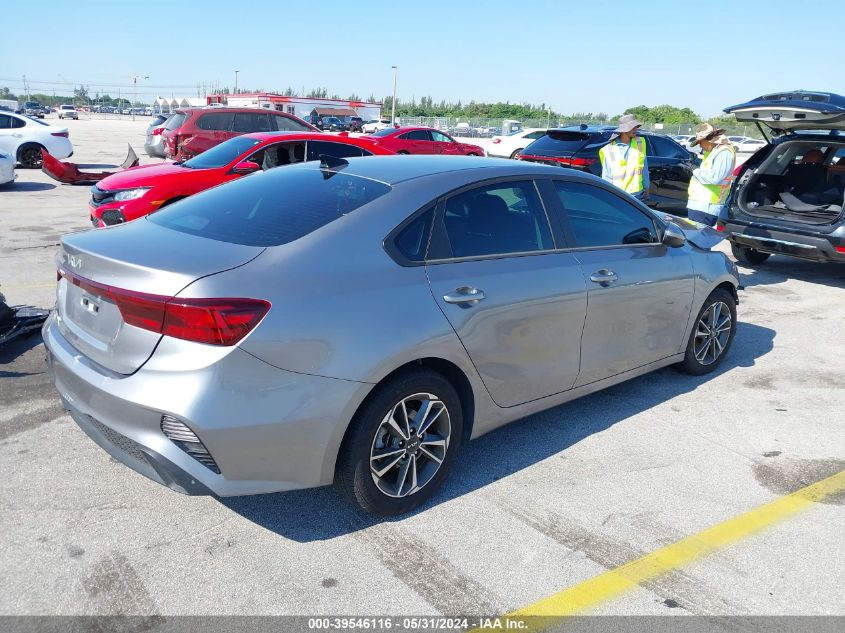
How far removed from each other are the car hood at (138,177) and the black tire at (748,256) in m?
7.46

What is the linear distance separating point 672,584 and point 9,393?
394 cm

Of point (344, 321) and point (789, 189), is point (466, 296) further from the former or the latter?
point (789, 189)

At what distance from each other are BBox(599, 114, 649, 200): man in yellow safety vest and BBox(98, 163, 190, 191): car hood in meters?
5.00

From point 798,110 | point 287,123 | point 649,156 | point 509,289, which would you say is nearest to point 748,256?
point 798,110

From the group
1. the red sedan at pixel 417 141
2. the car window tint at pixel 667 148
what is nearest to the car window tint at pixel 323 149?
the car window tint at pixel 667 148

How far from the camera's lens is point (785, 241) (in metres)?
8.34

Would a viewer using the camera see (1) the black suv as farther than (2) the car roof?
Yes

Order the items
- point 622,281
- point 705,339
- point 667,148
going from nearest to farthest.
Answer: point 622,281 < point 705,339 < point 667,148

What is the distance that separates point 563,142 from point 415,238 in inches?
405

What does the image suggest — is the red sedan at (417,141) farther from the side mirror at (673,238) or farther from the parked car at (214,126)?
the side mirror at (673,238)

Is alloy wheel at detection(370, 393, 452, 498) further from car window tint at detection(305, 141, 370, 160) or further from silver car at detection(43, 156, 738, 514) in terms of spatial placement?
car window tint at detection(305, 141, 370, 160)

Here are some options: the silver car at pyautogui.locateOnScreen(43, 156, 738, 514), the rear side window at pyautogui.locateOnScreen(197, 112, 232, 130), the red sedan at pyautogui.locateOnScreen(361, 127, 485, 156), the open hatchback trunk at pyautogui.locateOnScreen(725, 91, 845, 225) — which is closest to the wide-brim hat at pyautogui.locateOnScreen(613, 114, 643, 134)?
the open hatchback trunk at pyautogui.locateOnScreen(725, 91, 845, 225)

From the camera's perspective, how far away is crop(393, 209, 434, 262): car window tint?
3.23 m

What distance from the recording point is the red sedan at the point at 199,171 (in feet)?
25.7
